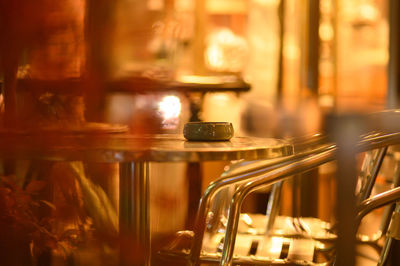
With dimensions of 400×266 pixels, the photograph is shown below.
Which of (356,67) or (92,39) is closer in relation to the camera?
(92,39)

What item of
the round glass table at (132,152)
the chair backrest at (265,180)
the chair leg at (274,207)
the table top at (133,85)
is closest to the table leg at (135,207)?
the round glass table at (132,152)

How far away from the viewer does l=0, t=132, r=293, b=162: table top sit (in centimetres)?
107

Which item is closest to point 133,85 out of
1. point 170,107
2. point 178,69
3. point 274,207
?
point 170,107

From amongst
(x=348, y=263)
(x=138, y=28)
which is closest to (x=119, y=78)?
(x=138, y=28)

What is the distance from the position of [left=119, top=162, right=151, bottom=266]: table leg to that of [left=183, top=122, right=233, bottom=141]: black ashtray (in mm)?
151

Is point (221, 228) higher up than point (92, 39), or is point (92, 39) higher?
point (92, 39)

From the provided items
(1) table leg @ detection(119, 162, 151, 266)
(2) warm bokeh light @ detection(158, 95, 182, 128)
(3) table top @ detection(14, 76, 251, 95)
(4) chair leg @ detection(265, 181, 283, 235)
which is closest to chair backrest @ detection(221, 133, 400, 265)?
(1) table leg @ detection(119, 162, 151, 266)

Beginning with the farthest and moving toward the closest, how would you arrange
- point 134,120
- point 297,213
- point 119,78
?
point 297,213 → point 134,120 → point 119,78

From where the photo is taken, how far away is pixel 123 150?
107 cm

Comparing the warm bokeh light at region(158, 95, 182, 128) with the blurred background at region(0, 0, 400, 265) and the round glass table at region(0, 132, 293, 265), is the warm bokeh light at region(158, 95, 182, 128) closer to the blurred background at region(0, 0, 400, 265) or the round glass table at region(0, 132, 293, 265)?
the blurred background at region(0, 0, 400, 265)

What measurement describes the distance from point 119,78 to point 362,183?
135cm

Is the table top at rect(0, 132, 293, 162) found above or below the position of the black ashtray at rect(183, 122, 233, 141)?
below

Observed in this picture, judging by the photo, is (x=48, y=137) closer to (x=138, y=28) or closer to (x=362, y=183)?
(x=362, y=183)

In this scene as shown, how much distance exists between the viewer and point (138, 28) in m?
3.19
